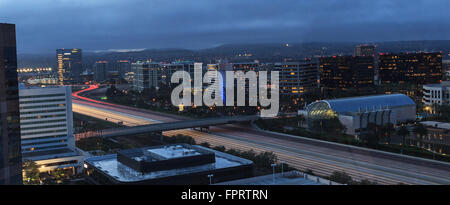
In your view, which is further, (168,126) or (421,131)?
(168,126)

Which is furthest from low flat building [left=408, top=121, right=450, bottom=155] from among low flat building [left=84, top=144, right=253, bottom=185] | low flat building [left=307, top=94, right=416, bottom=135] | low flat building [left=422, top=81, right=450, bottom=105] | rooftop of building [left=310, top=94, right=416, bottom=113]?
low flat building [left=84, top=144, right=253, bottom=185]

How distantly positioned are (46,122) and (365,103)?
8616mm

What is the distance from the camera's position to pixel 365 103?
13023 mm

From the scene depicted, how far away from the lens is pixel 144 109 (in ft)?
59.8

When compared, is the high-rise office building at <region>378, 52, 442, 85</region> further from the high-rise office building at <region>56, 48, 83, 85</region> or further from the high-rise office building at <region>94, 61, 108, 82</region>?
the high-rise office building at <region>94, 61, 108, 82</region>

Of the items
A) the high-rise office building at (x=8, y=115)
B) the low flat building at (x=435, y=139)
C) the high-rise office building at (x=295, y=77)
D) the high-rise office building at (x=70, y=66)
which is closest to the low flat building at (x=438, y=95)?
the low flat building at (x=435, y=139)

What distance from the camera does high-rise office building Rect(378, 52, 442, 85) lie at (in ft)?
77.2

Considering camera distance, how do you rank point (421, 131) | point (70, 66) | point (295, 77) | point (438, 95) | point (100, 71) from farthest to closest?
point (100, 71) < point (70, 66) < point (295, 77) < point (438, 95) < point (421, 131)

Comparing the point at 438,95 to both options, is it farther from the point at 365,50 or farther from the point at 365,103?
the point at 365,50

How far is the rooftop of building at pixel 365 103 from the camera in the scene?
1261 centimetres

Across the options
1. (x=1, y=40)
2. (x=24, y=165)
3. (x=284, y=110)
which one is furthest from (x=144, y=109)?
(x=1, y=40)

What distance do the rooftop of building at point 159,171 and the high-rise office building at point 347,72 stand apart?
57.1ft

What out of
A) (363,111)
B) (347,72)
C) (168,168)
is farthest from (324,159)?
(347,72)
